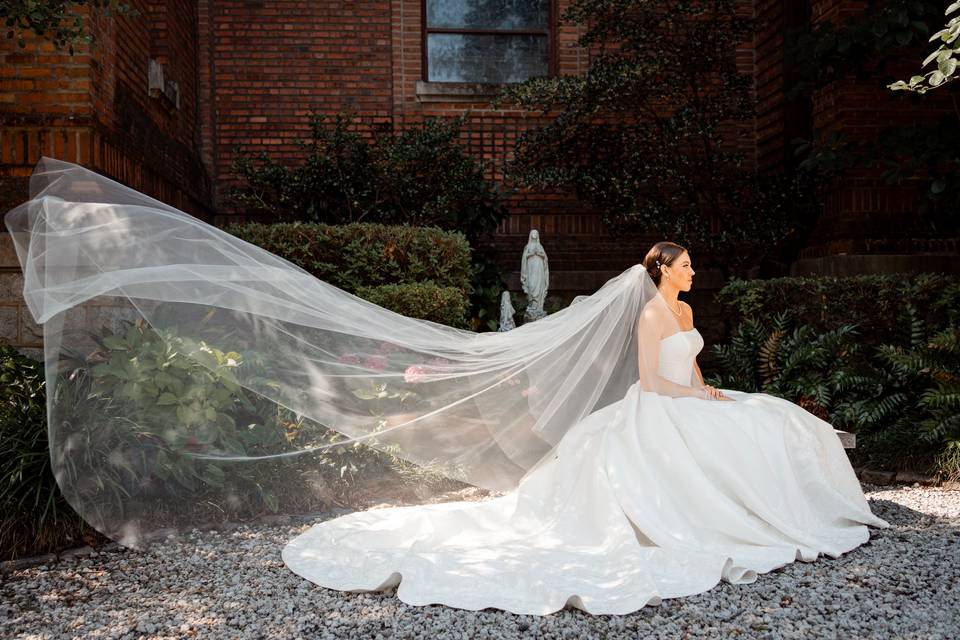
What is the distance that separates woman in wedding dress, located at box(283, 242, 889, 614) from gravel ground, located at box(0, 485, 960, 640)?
0.32 ft

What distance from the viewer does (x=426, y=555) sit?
4.10 m

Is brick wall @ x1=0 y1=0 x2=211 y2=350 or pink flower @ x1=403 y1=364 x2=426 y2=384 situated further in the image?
brick wall @ x1=0 y1=0 x2=211 y2=350

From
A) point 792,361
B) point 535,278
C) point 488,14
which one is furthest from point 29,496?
point 488,14

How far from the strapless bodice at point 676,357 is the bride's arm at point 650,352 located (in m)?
0.11

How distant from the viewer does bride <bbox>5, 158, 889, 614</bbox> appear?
3.96 meters

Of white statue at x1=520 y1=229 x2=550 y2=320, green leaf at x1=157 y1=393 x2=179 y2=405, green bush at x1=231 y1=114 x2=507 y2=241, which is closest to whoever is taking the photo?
green leaf at x1=157 y1=393 x2=179 y2=405

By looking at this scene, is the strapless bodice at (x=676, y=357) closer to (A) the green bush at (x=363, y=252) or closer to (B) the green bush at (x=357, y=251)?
(A) the green bush at (x=363, y=252)

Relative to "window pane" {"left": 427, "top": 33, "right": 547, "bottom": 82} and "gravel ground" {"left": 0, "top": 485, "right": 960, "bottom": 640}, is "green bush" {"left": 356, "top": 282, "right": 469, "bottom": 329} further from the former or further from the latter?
"window pane" {"left": 427, "top": 33, "right": 547, "bottom": 82}

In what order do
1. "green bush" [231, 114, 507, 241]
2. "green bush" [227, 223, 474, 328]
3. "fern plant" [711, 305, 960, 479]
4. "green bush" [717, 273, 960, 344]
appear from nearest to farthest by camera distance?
"fern plant" [711, 305, 960, 479] < "green bush" [717, 273, 960, 344] < "green bush" [227, 223, 474, 328] < "green bush" [231, 114, 507, 241]

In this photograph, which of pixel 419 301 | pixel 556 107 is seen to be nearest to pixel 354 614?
pixel 419 301

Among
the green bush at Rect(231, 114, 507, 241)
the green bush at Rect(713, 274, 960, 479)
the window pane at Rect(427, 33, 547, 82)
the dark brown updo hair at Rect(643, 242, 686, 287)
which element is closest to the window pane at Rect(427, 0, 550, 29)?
the window pane at Rect(427, 33, 547, 82)

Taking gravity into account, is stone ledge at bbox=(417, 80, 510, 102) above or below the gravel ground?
above

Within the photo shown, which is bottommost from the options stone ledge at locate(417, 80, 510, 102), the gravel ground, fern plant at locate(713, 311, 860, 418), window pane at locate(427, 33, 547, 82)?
the gravel ground

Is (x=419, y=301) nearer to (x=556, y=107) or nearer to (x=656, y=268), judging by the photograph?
(x=656, y=268)
